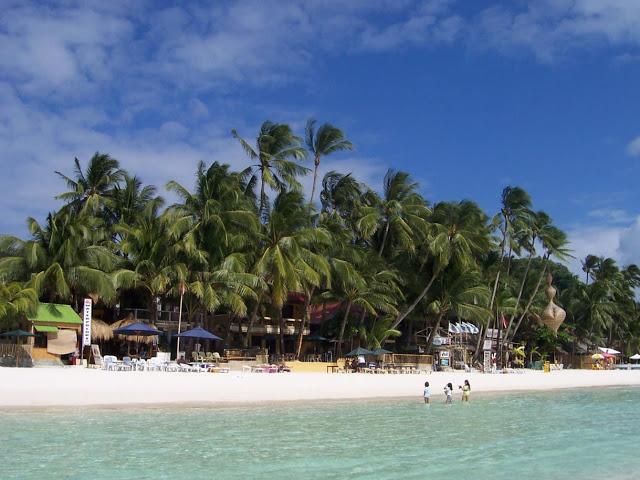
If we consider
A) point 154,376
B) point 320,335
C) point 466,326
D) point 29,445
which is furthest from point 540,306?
point 29,445

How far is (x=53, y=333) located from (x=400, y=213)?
20.1 meters

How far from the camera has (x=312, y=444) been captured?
1373cm

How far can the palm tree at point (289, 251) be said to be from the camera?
101ft

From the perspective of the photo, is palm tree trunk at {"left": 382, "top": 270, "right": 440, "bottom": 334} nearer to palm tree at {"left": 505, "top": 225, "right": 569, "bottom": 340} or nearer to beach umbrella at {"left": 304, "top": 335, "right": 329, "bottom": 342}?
beach umbrella at {"left": 304, "top": 335, "right": 329, "bottom": 342}

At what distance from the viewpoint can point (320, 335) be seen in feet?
127

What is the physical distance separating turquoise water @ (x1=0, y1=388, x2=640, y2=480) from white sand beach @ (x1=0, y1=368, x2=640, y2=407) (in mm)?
1429

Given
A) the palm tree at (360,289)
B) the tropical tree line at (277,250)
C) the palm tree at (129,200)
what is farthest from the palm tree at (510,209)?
the palm tree at (129,200)

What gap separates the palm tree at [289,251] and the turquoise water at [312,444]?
10545 mm

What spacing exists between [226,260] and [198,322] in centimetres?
525

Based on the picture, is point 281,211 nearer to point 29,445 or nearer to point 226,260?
point 226,260

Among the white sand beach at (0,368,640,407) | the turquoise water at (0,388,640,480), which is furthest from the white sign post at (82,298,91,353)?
the turquoise water at (0,388,640,480)

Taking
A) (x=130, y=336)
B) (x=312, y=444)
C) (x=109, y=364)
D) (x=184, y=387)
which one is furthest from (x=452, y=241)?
(x=312, y=444)

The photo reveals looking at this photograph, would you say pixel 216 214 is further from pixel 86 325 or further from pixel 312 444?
pixel 312 444

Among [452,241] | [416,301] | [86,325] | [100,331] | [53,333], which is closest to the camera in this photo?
[86,325]
